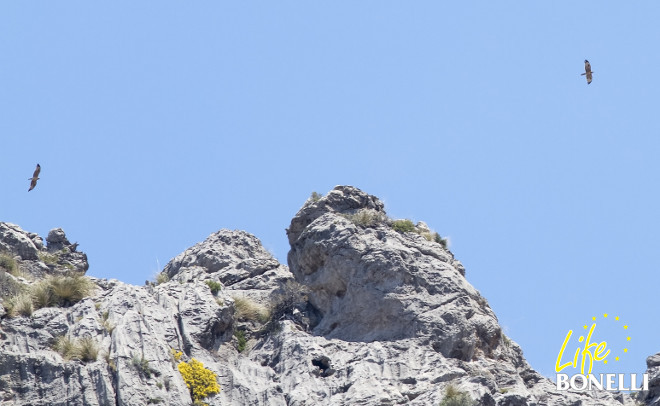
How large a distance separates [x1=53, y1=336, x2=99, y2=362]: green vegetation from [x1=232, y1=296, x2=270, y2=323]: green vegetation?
17.7 ft

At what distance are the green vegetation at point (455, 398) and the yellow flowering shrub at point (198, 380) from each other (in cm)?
576

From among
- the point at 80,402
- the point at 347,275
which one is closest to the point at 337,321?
the point at 347,275

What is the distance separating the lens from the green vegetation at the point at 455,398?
2973 cm

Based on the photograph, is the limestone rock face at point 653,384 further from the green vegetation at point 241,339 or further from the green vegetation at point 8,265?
the green vegetation at point 8,265

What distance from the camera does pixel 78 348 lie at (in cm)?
3170

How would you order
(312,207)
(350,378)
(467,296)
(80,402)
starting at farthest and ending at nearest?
(312,207), (467,296), (350,378), (80,402)

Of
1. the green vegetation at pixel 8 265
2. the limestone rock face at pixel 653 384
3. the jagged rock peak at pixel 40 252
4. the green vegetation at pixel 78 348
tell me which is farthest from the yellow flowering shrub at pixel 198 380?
the limestone rock face at pixel 653 384

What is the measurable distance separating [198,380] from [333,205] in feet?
26.4

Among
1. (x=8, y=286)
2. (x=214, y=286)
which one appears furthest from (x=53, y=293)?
(x=214, y=286)

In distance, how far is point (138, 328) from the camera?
33.2 metres

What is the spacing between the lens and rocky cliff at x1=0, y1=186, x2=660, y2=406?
3114 centimetres

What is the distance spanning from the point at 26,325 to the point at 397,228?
1084 centimetres

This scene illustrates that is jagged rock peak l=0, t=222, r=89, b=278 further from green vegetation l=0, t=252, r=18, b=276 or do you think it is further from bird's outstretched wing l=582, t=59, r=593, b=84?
bird's outstretched wing l=582, t=59, r=593, b=84

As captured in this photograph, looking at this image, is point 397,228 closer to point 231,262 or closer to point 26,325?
point 231,262
